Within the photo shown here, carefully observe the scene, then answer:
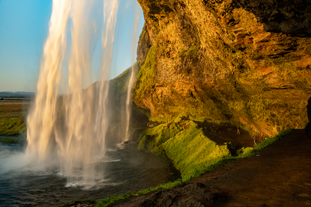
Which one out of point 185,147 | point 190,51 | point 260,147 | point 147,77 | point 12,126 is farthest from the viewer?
point 12,126

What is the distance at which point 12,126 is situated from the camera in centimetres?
3353

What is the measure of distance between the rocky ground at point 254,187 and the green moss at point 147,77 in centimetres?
2218

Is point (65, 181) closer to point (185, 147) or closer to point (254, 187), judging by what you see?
point (185, 147)

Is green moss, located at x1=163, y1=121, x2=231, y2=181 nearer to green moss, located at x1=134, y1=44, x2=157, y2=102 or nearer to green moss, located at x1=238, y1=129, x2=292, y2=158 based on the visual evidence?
green moss, located at x1=238, y1=129, x2=292, y2=158

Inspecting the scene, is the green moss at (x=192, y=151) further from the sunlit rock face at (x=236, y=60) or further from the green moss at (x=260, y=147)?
the sunlit rock face at (x=236, y=60)

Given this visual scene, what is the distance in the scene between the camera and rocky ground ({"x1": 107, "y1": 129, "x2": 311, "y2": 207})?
5.74m

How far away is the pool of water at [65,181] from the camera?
10.8m

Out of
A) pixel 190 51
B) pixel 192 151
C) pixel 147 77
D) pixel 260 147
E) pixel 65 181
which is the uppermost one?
pixel 190 51

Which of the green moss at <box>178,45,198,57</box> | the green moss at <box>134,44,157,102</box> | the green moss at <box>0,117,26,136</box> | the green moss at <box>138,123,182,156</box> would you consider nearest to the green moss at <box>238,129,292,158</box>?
the green moss at <box>138,123,182,156</box>

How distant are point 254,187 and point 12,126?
37.6 meters

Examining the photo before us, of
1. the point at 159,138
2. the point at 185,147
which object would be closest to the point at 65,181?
the point at 185,147

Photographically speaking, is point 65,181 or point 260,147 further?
point 65,181

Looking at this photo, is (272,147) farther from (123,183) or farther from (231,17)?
(123,183)

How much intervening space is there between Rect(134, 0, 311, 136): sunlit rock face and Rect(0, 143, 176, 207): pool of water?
8.25 metres
